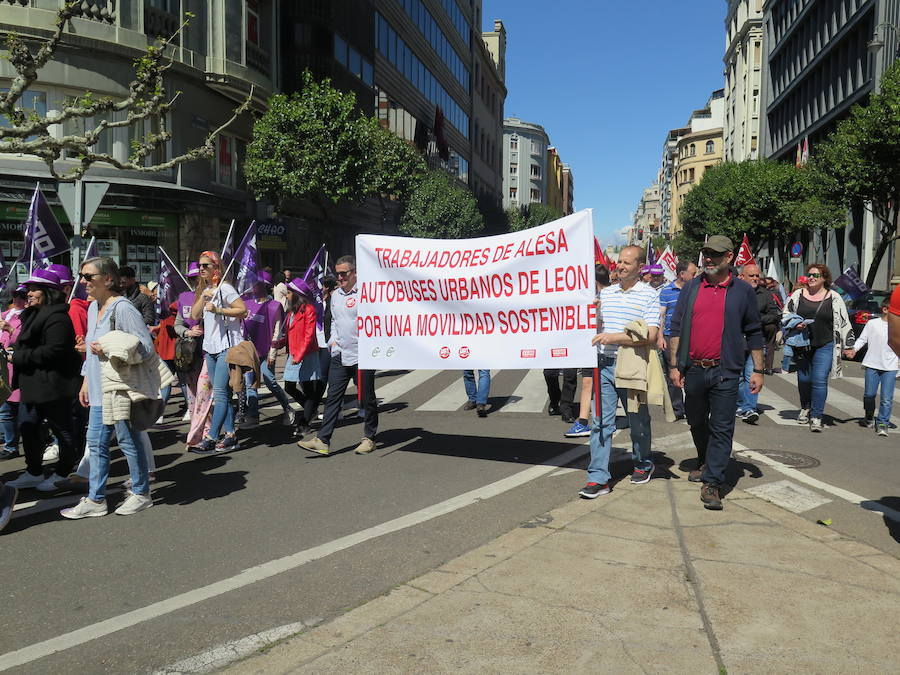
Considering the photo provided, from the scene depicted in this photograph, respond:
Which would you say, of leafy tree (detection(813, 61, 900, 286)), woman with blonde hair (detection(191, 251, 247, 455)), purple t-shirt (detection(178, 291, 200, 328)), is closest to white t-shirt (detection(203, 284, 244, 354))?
woman with blonde hair (detection(191, 251, 247, 455))

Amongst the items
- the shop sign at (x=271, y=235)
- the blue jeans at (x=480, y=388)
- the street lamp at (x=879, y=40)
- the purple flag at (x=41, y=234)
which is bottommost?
the blue jeans at (x=480, y=388)

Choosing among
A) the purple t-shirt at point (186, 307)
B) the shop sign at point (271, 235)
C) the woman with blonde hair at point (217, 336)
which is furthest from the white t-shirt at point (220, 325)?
the shop sign at point (271, 235)

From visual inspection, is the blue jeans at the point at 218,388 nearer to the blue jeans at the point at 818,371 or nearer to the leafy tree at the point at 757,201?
the blue jeans at the point at 818,371

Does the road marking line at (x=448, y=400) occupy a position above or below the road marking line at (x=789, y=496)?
above

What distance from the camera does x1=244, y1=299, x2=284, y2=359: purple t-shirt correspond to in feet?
32.6

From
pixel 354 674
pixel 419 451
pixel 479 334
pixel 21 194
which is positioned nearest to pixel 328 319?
pixel 419 451

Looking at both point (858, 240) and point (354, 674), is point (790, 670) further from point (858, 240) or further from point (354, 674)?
point (858, 240)

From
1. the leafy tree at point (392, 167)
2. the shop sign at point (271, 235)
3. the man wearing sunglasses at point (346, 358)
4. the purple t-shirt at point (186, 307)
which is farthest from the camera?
the shop sign at point (271, 235)

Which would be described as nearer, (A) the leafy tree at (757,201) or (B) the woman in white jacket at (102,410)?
(B) the woman in white jacket at (102,410)

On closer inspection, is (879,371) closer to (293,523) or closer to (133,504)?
(293,523)

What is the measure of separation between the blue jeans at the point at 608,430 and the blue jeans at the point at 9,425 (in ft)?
18.1

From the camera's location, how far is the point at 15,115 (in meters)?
9.53

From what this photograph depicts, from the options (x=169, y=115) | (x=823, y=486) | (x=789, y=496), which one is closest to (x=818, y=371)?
(x=823, y=486)

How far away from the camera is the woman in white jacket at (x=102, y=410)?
18.5 feet
